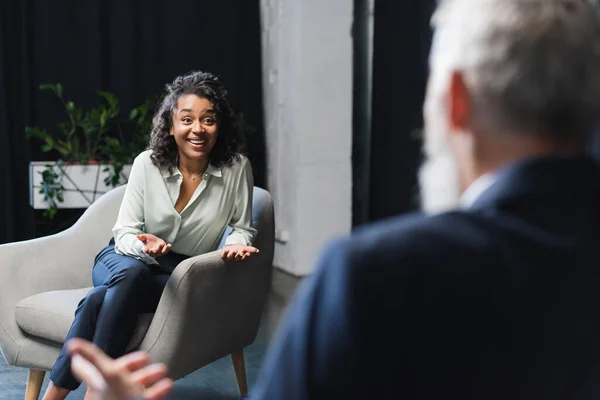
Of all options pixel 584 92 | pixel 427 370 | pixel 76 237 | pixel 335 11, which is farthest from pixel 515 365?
pixel 335 11

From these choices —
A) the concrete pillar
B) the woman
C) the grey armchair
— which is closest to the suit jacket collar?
the grey armchair

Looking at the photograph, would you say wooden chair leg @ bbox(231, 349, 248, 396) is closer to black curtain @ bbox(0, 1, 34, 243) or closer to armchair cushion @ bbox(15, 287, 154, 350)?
armchair cushion @ bbox(15, 287, 154, 350)

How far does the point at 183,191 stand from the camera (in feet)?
9.74

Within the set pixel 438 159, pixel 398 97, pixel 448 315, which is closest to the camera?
pixel 448 315

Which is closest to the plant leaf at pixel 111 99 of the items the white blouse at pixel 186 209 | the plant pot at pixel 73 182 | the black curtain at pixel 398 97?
the plant pot at pixel 73 182

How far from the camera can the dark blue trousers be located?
2.59 m

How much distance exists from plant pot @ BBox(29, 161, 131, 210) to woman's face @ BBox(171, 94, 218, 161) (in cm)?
246

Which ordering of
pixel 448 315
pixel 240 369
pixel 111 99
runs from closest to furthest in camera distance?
pixel 448 315
pixel 240 369
pixel 111 99

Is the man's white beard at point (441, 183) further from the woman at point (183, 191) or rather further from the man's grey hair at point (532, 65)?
the woman at point (183, 191)

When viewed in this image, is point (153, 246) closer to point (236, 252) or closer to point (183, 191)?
point (236, 252)

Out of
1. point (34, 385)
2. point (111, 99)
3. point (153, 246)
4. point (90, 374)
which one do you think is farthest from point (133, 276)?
point (111, 99)

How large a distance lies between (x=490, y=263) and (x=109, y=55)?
5.27m

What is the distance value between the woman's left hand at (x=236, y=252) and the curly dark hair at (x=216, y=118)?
42 cm

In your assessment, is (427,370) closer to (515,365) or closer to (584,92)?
(515,365)
